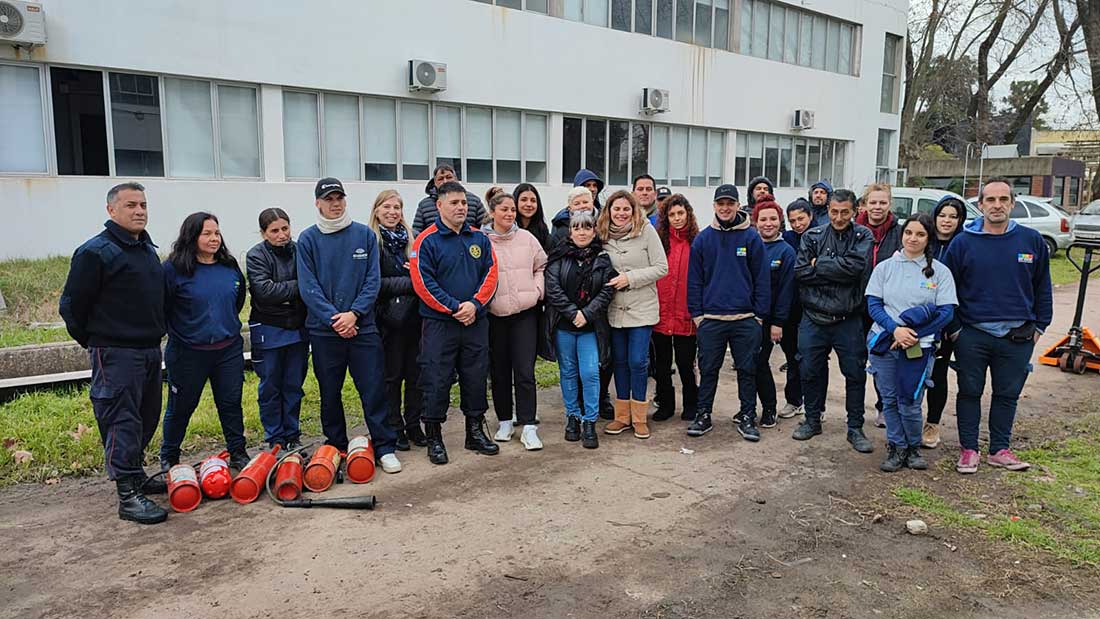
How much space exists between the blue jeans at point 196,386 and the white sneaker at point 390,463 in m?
1.02

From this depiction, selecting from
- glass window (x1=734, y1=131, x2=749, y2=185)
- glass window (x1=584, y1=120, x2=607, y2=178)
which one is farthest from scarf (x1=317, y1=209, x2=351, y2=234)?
glass window (x1=734, y1=131, x2=749, y2=185)

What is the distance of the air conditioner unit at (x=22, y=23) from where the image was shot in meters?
10.2

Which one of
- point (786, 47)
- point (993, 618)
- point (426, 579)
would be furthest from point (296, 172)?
point (786, 47)

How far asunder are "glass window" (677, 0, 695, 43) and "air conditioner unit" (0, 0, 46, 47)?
13.5m

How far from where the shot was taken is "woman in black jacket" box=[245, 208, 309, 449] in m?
5.30

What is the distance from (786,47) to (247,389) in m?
19.7

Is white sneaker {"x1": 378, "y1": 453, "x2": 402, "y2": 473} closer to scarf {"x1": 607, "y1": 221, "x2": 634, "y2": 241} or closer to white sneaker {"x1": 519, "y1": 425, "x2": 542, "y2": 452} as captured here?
white sneaker {"x1": 519, "y1": 425, "x2": 542, "y2": 452}

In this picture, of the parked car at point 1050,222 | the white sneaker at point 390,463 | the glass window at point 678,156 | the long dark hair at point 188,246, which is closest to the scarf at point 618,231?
the white sneaker at point 390,463

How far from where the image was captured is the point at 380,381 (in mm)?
5383

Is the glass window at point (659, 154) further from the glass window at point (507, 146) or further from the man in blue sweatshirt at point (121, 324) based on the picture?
the man in blue sweatshirt at point (121, 324)

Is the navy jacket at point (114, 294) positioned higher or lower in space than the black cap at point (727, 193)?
lower

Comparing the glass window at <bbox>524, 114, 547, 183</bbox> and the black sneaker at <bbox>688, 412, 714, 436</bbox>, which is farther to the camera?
the glass window at <bbox>524, 114, 547, 183</bbox>

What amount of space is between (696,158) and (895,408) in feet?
50.7

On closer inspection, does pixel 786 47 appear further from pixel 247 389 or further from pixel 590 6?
pixel 247 389
